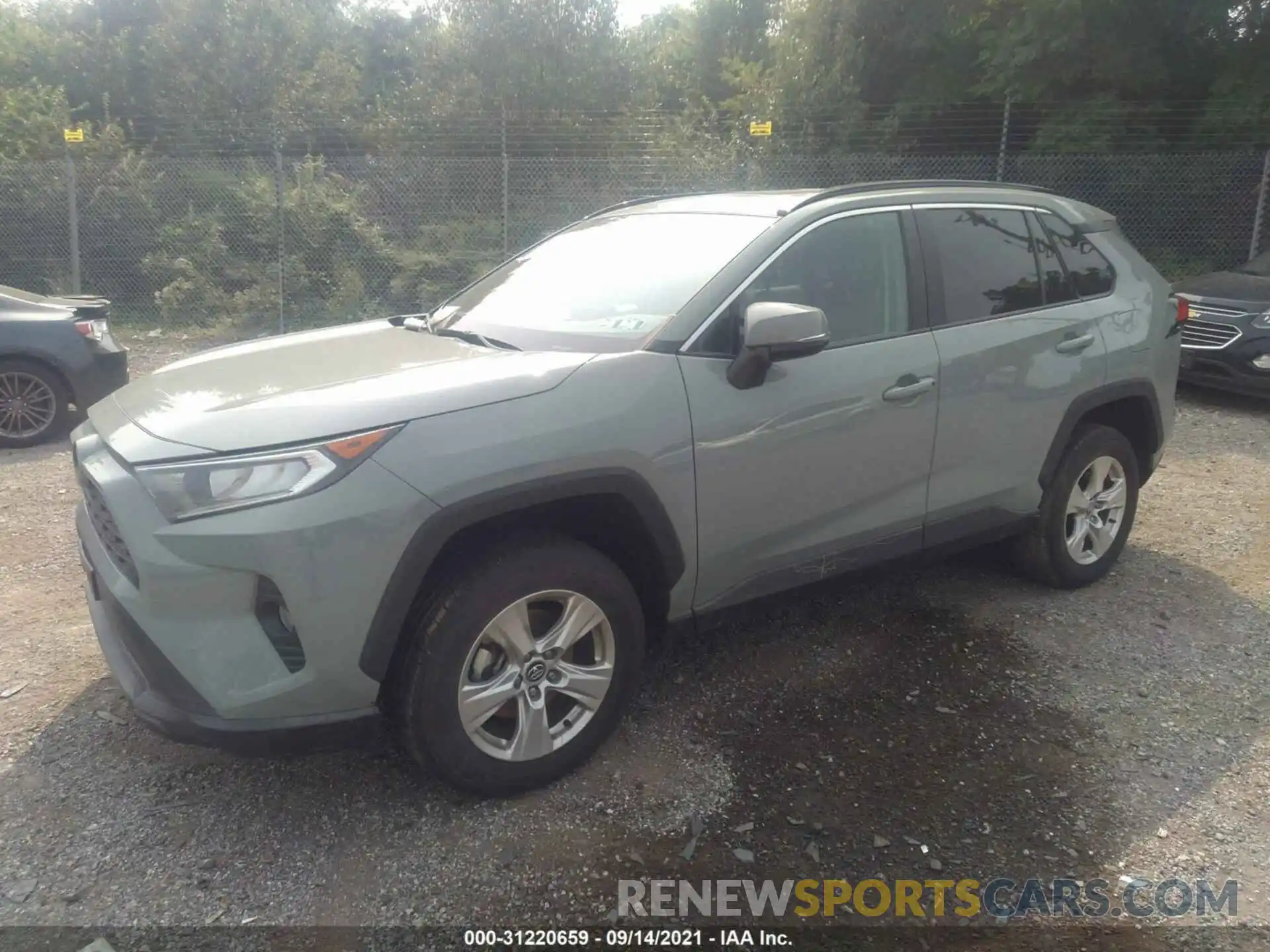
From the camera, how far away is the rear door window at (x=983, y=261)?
378 centimetres

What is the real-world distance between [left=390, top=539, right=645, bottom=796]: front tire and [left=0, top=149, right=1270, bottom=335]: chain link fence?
9520 millimetres

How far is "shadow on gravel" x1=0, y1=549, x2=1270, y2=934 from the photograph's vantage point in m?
2.62

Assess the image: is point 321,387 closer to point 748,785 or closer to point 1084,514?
point 748,785

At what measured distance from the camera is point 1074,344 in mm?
4062

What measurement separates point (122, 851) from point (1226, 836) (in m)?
3.14

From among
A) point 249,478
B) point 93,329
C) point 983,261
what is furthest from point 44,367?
point 983,261

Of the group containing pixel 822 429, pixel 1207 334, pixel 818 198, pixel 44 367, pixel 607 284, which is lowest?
pixel 44 367

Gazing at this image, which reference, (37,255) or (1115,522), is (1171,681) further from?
(37,255)

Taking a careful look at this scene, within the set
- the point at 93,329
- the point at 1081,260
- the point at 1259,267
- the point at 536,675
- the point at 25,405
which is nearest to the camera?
the point at 536,675

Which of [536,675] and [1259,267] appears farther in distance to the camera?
[1259,267]

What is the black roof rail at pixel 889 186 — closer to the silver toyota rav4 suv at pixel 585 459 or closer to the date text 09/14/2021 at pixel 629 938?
the silver toyota rav4 suv at pixel 585 459

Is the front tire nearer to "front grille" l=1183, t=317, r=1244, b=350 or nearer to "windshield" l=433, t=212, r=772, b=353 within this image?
"windshield" l=433, t=212, r=772, b=353

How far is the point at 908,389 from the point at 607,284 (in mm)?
1146

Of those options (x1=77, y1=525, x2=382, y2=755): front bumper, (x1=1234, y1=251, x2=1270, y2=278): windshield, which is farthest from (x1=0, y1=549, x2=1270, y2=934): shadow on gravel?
(x1=1234, y1=251, x2=1270, y2=278): windshield
